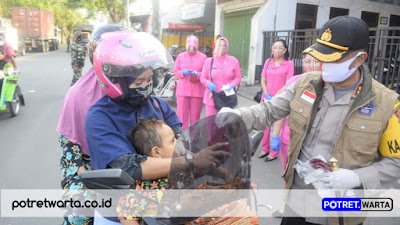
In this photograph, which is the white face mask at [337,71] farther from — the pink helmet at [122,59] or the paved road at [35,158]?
the paved road at [35,158]

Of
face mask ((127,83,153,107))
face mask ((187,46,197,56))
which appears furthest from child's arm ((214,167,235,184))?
face mask ((187,46,197,56))

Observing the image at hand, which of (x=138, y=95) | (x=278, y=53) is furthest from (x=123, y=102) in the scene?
(x=278, y=53)

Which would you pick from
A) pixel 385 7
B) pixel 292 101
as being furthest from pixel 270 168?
pixel 385 7

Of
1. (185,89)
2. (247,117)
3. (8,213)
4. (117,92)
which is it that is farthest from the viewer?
(185,89)

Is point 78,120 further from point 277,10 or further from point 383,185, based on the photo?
point 277,10

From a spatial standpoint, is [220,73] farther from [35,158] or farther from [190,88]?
[35,158]

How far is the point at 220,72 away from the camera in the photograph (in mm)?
5316

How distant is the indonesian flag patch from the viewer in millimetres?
1929

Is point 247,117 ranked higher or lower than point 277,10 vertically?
lower

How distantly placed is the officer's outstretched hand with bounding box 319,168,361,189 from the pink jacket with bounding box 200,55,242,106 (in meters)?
3.65

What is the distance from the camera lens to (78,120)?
5.65ft

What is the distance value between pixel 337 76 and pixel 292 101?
33cm

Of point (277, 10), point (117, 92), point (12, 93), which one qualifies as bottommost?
point (12, 93)

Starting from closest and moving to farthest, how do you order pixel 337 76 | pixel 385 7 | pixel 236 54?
1. pixel 337 76
2. pixel 385 7
3. pixel 236 54
